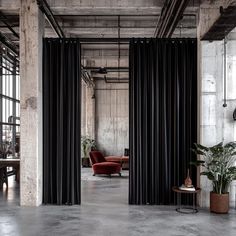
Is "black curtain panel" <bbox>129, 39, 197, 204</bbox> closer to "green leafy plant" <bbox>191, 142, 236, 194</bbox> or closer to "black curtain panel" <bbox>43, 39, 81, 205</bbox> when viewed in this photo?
"green leafy plant" <bbox>191, 142, 236, 194</bbox>

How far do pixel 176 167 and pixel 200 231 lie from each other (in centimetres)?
184

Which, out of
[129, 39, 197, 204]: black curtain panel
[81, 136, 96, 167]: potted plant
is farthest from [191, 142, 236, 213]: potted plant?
[81, 136, 96, 167]: potted plant

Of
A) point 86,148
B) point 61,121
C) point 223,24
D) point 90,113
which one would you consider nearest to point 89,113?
point 90,113

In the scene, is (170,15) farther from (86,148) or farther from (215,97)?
(86,148)

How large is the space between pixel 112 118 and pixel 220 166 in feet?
32.5

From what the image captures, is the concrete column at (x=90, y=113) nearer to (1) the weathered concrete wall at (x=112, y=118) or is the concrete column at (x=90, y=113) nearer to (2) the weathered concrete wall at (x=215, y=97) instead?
(1) the weathered concrete wall at (x=112, y=118)

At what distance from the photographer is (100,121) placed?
15.7m

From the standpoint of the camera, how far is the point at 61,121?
260 inches

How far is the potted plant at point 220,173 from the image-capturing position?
19.2ft

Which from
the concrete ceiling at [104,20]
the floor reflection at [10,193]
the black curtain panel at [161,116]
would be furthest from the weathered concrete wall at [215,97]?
the floor reflection at [10,193]

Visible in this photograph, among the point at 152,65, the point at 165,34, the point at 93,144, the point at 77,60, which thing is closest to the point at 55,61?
the point at 77,60

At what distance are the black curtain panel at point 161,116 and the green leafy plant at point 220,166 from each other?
0.58 metres

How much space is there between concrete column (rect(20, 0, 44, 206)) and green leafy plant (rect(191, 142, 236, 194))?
287 centimetres

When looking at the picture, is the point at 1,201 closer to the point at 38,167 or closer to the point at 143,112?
the point at 38,167
